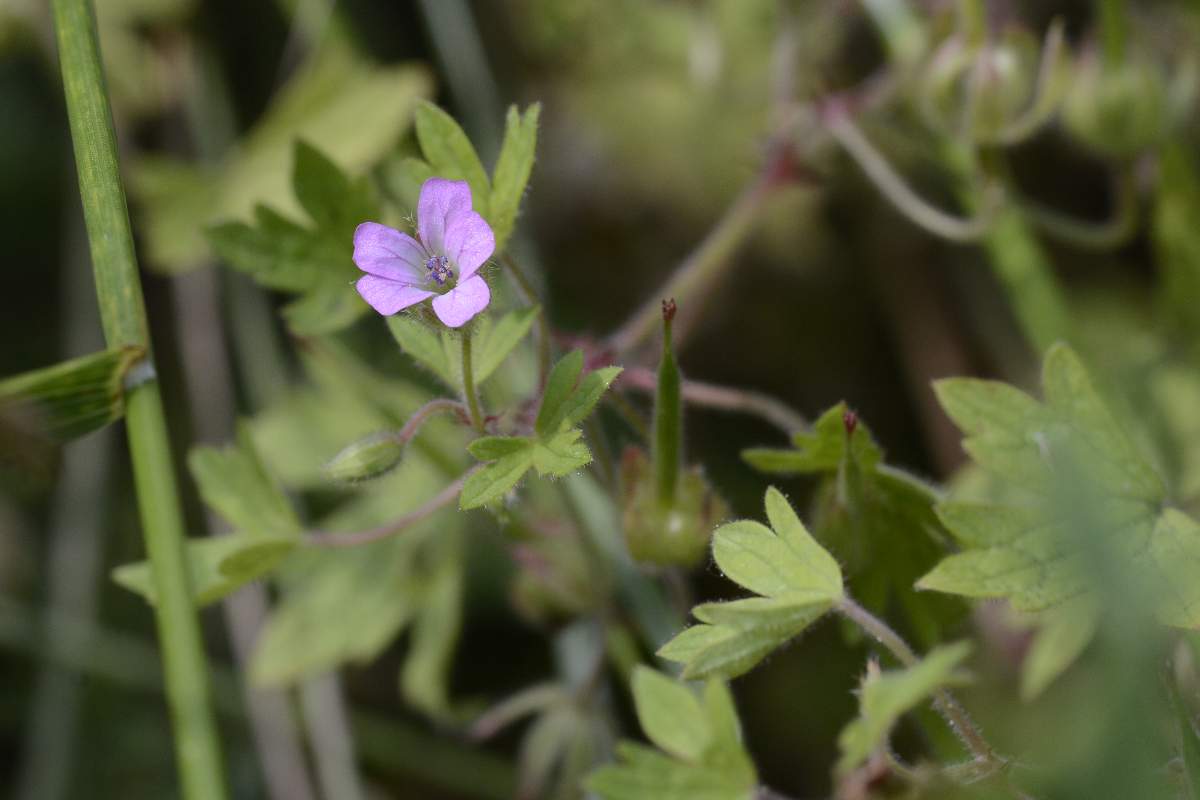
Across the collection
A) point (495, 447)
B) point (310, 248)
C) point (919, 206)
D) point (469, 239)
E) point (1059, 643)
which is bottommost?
point (1059, 643)

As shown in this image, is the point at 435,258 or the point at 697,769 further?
the point at 435,258

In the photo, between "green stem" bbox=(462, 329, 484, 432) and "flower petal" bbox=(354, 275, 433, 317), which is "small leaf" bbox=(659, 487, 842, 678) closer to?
"green stem" bbox=(462, 329, 484, 432)

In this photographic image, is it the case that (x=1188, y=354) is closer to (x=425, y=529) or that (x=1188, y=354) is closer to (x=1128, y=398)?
(x=1128, y=398)

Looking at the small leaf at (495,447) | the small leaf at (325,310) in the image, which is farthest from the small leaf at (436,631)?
the small leaf at (495,447)

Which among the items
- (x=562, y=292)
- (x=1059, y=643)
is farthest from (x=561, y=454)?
(x=562, y=292)

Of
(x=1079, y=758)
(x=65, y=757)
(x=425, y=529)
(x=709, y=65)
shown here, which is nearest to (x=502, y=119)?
(x=709, y=65)

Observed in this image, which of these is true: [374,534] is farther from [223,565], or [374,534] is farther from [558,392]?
[558,392]
